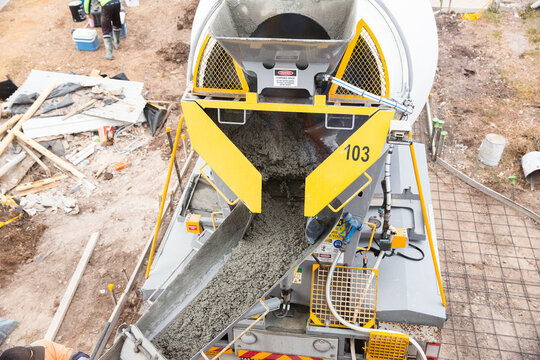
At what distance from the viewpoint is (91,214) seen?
7055mm

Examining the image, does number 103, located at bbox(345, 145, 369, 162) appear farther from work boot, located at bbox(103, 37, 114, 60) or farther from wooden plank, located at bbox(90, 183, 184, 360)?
work boot, located at bbox(103, 37, 114, 60)

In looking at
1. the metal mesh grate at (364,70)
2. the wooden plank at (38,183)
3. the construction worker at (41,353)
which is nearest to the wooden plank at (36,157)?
the wooden plank at (38,183)

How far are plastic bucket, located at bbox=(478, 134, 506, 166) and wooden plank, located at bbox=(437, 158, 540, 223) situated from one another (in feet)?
2.00

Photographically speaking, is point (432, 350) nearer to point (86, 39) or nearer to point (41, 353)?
A: point (41, 353)

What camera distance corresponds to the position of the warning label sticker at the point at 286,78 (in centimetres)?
341

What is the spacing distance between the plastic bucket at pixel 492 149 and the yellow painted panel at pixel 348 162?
450cm

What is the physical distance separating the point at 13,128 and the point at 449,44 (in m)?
9.54

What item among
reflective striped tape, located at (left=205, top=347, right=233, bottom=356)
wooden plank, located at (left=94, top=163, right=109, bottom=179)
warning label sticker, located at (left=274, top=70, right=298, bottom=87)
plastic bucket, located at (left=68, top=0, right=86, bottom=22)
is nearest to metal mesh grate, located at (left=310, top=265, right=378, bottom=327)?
reflective striped tape, located at (left=205, top=347, right=233, bottom=356)

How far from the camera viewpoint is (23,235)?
261 inches

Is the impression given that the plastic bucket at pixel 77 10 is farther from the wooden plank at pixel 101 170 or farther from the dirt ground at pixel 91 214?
the wooden plank at pixel 101 170

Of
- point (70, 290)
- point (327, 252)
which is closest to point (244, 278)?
point (327, 252)

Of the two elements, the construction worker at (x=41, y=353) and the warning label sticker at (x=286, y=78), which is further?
the warning label sticker at (x=286, y=78)

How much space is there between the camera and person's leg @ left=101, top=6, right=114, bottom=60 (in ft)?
34.9

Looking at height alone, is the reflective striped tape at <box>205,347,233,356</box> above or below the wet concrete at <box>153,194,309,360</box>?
below
